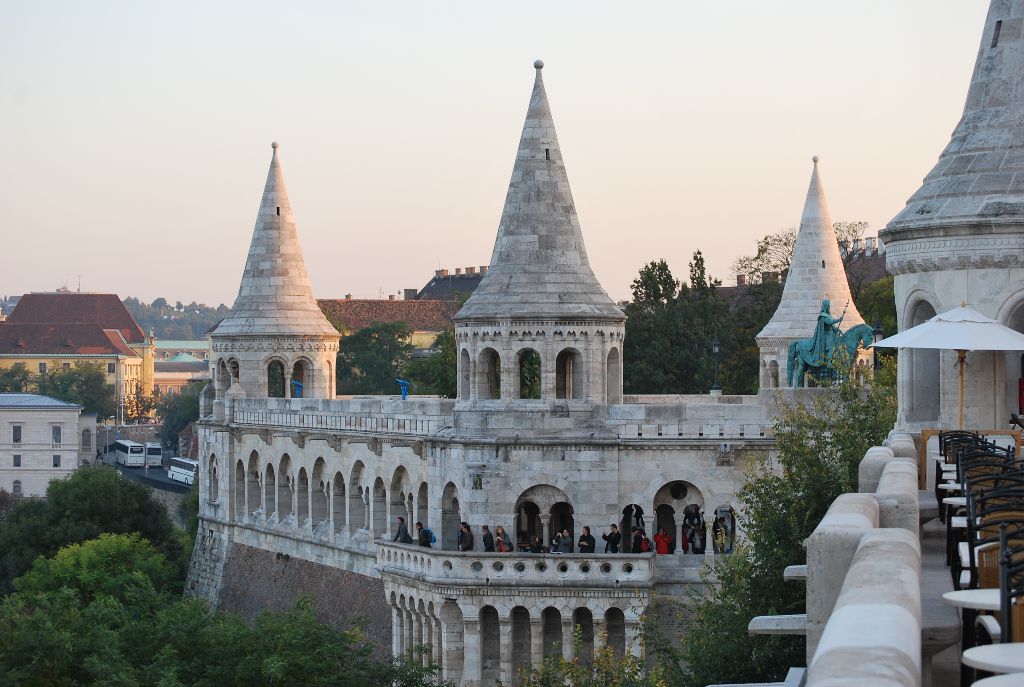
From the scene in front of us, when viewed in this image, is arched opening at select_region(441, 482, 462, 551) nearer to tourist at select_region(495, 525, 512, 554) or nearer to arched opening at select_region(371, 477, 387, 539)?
tourist at select_region(495, 525, 512, 554)

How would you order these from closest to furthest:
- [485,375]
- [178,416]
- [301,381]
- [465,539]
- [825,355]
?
[465,539] < [485,375] < [825,355] < [301,381] < [178,416]

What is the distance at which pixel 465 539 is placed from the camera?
33.0 meters

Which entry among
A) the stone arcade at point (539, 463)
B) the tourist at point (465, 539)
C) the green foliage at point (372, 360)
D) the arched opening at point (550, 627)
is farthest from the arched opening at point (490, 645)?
the green foliage at point (372, 360)

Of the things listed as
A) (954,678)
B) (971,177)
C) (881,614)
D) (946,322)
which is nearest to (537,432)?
(971,177)

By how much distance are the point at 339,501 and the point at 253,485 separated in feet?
21.5

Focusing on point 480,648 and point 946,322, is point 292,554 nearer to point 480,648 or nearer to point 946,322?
point 480,648

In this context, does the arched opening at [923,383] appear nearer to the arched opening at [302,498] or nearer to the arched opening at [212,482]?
the arched opening at [302,498]

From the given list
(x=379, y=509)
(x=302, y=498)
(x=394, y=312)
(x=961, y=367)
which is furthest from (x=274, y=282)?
(x=394, y=312)

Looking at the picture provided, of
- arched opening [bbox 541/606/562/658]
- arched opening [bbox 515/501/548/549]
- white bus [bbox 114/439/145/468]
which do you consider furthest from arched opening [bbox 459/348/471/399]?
white bus [bbox 114/439/145/468]

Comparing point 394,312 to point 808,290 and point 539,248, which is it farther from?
point 539,248

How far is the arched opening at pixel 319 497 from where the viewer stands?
44.2m

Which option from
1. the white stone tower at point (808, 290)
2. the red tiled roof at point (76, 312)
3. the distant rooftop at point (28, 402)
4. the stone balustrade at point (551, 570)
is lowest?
the stone balustrade at point (551, 570)

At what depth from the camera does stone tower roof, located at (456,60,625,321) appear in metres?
33.6

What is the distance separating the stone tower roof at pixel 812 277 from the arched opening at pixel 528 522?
13.3 metres
